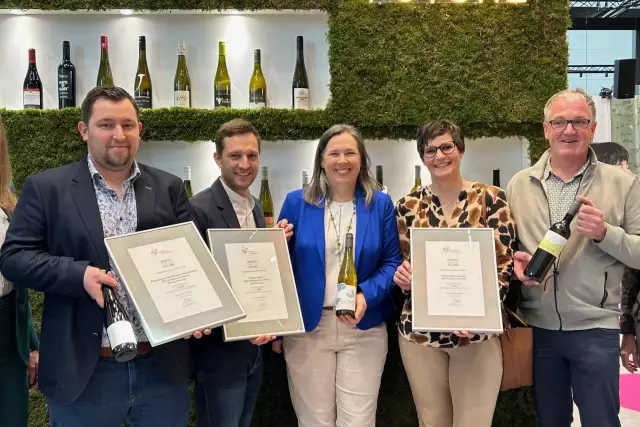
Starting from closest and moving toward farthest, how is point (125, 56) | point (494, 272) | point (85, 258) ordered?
point (85, 258) → point (494, 272) → point (125, 56)

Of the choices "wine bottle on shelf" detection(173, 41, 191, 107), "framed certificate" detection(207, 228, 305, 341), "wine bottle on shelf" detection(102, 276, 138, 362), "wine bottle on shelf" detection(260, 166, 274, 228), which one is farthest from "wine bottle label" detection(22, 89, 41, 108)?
"wine bottle on shelf" detection(102, 276, 138, 362)

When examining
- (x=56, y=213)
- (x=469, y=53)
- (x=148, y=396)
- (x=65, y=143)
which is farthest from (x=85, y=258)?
(x=469, y=53)

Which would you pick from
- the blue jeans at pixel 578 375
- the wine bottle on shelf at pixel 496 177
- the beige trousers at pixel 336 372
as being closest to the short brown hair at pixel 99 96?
the beige trousers at pixel 336 372

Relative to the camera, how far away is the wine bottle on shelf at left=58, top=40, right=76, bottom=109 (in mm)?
2824

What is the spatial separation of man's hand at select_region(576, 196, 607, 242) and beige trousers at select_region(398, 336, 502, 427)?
492 millimetres

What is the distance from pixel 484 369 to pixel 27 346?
5.17 ft

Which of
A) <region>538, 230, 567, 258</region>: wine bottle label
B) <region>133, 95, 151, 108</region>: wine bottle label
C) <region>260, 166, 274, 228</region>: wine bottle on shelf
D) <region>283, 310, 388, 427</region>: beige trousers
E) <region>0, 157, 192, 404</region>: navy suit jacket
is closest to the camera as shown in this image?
<region>0, 157, 192, 404</region>: navy suit jacket

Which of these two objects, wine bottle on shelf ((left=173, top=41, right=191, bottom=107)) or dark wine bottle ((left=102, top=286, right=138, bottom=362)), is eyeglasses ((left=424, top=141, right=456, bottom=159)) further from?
wine bottle on shelf ((left=173, top=41, right=191, bottom=107))

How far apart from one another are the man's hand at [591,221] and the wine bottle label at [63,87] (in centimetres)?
256

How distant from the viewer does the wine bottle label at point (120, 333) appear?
1.34 meters

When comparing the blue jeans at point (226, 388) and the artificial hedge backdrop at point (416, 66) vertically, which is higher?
the artificial hedge backdrop at point (416, 66)

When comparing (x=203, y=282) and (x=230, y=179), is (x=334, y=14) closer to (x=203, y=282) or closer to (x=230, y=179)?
(x=230, y=179)

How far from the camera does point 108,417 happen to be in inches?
60.1

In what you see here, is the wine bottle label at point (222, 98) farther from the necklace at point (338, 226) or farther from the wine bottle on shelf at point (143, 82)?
the necklace at point (338, 226)
